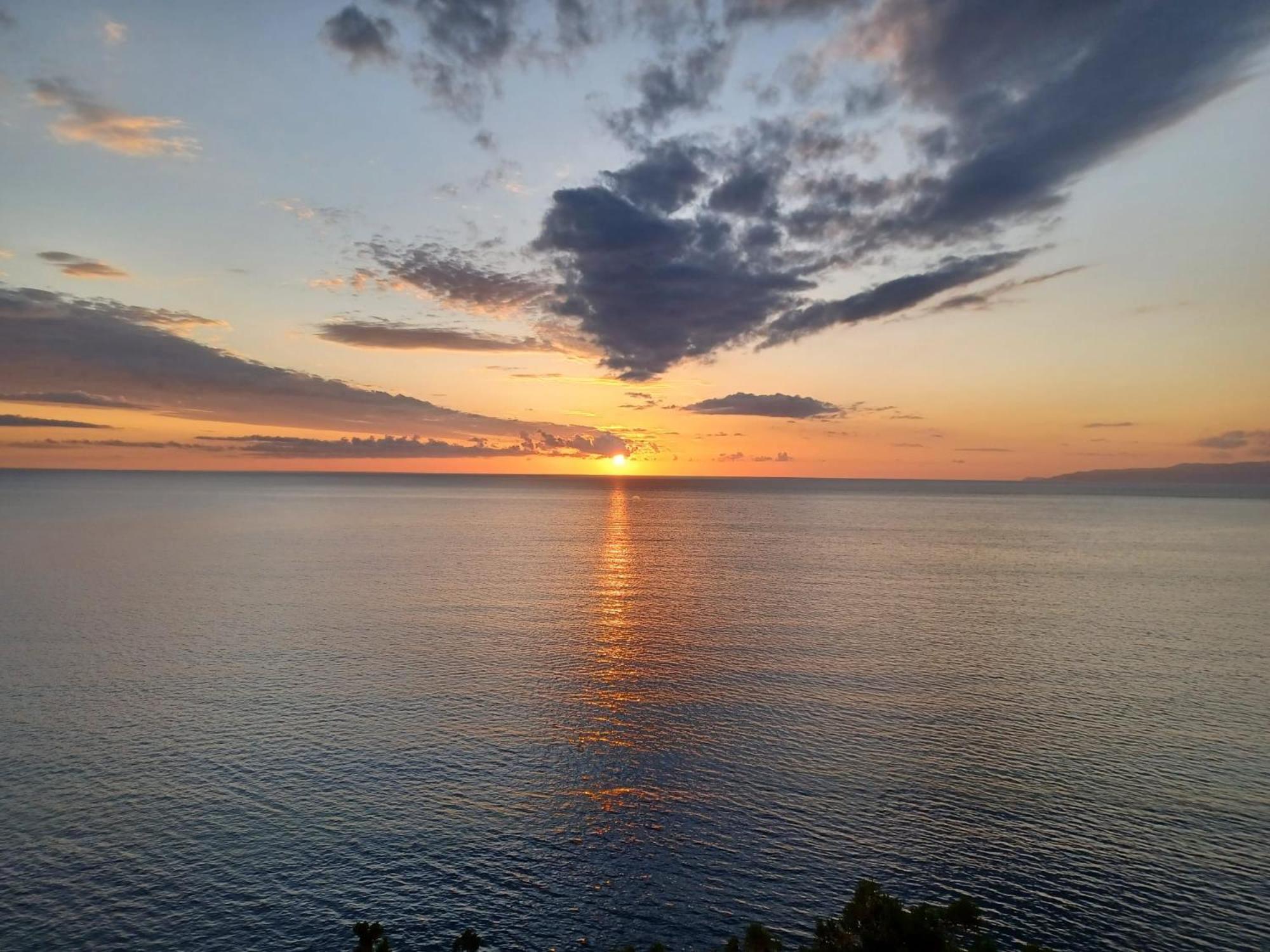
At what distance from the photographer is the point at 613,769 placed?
46.8m

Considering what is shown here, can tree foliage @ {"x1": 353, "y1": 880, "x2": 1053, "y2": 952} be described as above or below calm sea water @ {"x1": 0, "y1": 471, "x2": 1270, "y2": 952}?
above

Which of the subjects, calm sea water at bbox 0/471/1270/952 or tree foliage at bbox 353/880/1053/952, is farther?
calm sea water at bbox 0/471/1270/952

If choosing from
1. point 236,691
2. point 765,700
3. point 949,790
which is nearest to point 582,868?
point 949,790

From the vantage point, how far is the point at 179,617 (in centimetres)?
8719

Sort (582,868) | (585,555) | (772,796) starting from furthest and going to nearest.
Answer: (585,555) → (772,796) → (582,868)

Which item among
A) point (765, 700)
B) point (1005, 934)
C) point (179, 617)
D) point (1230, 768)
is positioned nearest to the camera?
point (1005, 934)

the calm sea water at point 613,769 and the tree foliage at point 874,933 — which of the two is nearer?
the tree foliage at point 874,933

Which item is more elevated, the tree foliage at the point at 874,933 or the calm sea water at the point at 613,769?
the tree foliage at the point at 874,933

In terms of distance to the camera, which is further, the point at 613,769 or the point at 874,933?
the point at 613,769

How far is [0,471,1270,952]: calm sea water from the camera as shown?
32688 mm

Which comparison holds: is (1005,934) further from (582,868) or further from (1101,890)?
(582,868)

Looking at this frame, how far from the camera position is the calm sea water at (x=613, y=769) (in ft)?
107

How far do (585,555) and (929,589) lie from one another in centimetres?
7122

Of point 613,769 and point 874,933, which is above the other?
point 874,933
